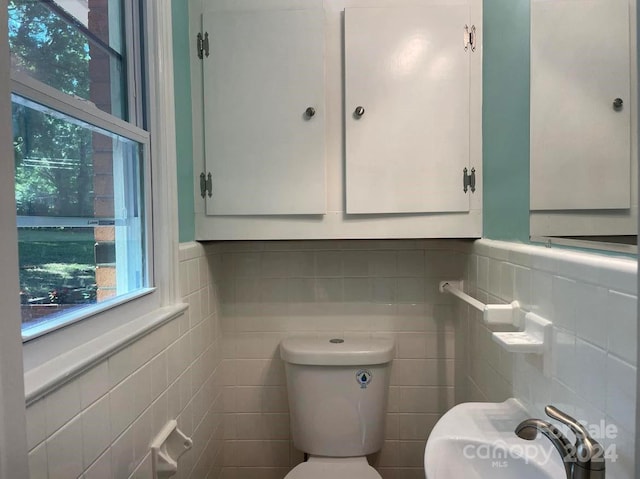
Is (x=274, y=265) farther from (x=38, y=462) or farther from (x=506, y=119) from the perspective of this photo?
(x=38, y=462)

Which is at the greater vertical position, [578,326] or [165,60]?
[165,60]

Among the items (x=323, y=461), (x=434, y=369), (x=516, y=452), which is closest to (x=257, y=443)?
(x=323, y=461)

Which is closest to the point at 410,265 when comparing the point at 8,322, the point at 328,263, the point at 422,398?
the point at 328,263

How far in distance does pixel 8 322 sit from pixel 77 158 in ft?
1.48

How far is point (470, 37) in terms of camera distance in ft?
4.49

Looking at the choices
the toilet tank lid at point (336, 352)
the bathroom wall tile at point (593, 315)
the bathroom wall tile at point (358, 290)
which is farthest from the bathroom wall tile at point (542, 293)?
the bathroom wall tile at point (358, 290)

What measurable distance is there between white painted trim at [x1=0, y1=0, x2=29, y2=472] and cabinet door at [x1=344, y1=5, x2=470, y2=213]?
1002 mm

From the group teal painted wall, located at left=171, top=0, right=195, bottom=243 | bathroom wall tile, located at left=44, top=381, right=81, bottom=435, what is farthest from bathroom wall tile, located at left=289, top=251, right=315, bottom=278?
bathroom wall tile, located at left=44, top=381, right=81, bottom=435

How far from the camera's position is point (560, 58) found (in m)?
0.89

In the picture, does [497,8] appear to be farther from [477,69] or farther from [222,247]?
[222,247]

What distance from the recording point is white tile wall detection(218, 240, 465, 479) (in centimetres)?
172

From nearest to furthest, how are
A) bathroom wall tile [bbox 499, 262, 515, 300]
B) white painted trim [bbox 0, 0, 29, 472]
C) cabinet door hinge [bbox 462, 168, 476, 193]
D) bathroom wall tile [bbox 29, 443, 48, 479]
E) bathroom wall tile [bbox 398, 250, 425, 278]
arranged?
white painted trim [bbox 0, 0, 29, 472] < bathroom wall tile [bbox 29, 443, 48, 479] < bathroom wall tile [bbox 499, 262, 515, 300] < cabinet door hinge [bbox 462, 168, 476, 193] < bathroom wall tile [bbox 398, 250, 425, 278]

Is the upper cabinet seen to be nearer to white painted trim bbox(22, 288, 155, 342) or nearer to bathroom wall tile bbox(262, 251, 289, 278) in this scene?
bathroom wall tile bbox(262, 251, 289, 278)

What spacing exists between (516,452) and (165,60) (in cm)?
130
